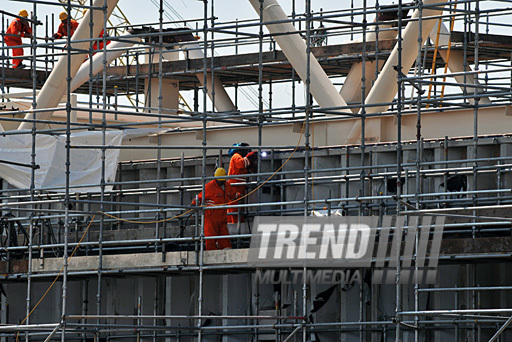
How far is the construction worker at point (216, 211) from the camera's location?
835 inches

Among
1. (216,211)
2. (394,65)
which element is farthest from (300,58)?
(216,211)

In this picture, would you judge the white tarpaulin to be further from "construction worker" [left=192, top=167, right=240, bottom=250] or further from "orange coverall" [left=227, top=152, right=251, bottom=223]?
"construction worker" [left=192, top=167, right=240, bottom=250]

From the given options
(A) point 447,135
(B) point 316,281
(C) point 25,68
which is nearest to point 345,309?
(B) point 316,281

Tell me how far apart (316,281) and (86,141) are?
6.30 meters

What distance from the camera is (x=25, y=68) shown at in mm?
36500

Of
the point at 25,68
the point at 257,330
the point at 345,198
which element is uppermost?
the point at 25,68

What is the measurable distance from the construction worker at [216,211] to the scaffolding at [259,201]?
256 millimetres

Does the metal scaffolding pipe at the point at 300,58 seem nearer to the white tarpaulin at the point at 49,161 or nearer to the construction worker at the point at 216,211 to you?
the white tarpaulin at the point at 49,161

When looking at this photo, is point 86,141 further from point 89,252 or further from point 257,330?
point 257,330
